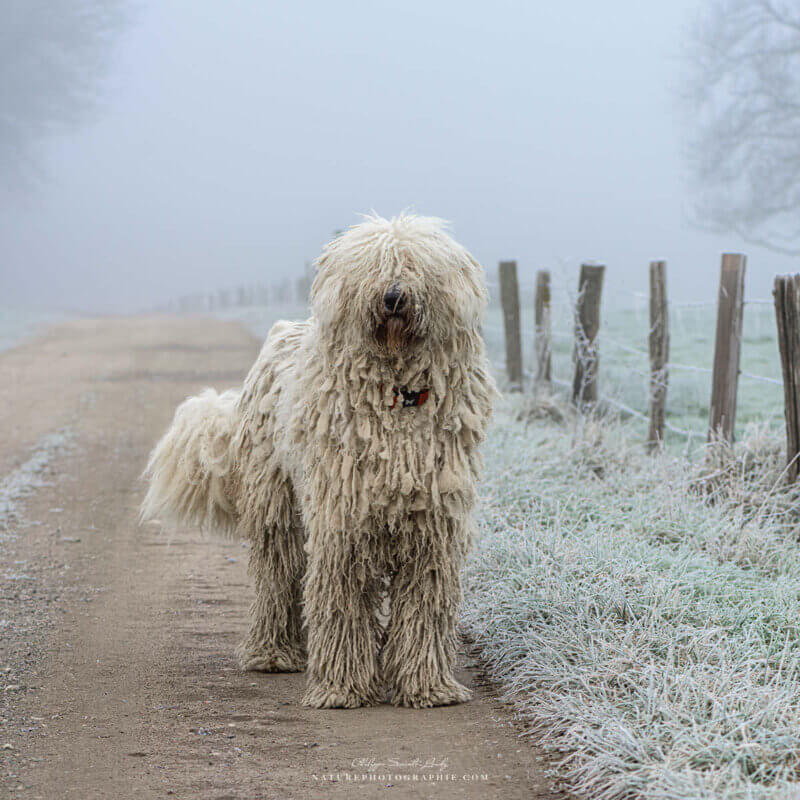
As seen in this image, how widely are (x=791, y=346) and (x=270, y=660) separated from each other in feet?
13.2

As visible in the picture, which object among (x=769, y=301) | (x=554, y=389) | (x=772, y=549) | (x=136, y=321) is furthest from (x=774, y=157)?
(x=772, y=549)

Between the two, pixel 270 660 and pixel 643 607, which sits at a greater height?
pixel 643 607

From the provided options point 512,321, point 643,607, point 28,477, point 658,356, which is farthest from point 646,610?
point 512,321

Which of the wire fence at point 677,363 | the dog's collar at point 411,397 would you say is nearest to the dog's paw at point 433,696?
the dog's collar at point 411,397

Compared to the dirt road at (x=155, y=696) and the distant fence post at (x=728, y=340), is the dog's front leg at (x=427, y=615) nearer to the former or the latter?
the dirt road at (x=155, y=696)

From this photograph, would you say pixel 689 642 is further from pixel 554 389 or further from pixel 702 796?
pixel 554 389

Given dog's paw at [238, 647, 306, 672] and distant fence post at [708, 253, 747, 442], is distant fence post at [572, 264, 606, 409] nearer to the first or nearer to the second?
distant fence post at [708, 253, 747, 442]

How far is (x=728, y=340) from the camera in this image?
8.46 metres

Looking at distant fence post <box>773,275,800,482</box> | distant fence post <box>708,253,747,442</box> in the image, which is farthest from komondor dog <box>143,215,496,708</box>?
distant fence post <box>708,253,747,442</box>

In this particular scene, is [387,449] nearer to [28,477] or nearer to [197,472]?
[197,472]

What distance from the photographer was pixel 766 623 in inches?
206

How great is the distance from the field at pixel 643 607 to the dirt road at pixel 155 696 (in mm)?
301

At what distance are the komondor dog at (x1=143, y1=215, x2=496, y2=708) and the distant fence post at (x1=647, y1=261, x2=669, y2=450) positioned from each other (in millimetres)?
4818

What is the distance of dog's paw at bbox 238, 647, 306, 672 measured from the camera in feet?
18.5
